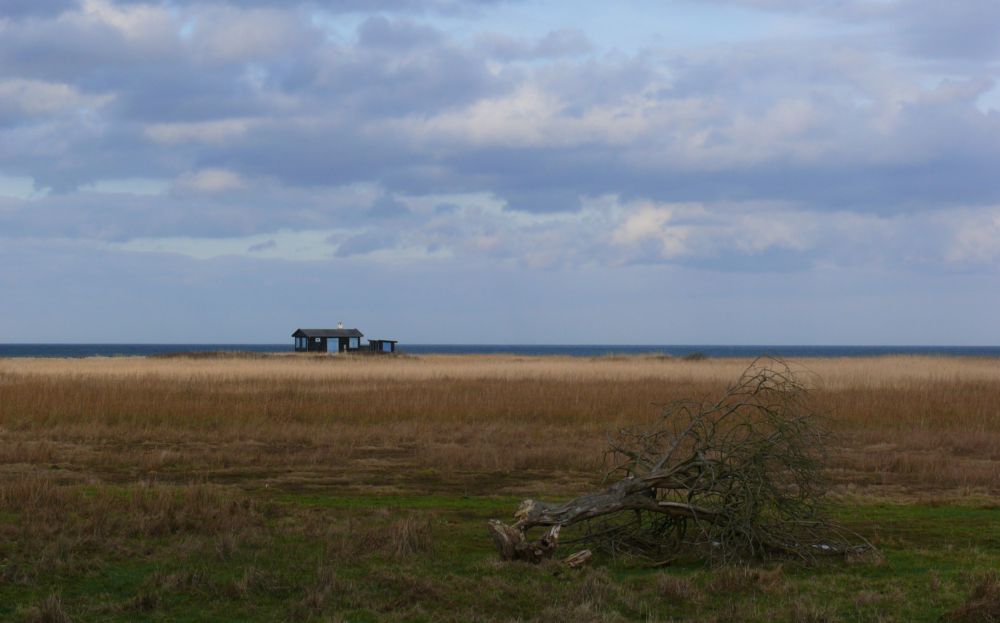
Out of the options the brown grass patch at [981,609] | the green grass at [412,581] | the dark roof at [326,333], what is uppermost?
the dark roof at [326,333]

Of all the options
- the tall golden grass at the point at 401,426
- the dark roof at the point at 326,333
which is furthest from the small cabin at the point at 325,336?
the tall golden grass at the point at 401,426

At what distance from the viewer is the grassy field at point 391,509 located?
8320 mm

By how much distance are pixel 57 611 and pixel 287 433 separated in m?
14.3

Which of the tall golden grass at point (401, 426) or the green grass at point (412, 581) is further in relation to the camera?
the tall golden grass at point (401, 426)

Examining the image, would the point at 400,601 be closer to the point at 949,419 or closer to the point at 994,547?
the point at 994,547

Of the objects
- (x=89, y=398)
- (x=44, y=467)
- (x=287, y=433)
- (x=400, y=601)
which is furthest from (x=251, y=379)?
(x=400, y=601)

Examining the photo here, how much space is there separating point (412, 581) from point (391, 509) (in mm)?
4230

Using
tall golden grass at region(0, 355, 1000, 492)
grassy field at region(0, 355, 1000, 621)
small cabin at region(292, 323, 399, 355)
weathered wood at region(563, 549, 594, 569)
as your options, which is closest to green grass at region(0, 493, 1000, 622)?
grassy field at region(0, 355, 1000, 621)

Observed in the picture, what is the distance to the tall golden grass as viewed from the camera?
1733 cm

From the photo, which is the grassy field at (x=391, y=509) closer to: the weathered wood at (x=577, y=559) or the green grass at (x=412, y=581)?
the green grass at (x=412, y=581)

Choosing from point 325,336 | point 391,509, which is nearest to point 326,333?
point 325,336

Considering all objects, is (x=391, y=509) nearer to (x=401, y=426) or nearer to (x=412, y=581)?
(x=412, y=581)

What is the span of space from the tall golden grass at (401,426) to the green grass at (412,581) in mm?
4919

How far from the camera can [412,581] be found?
8.75 metres
